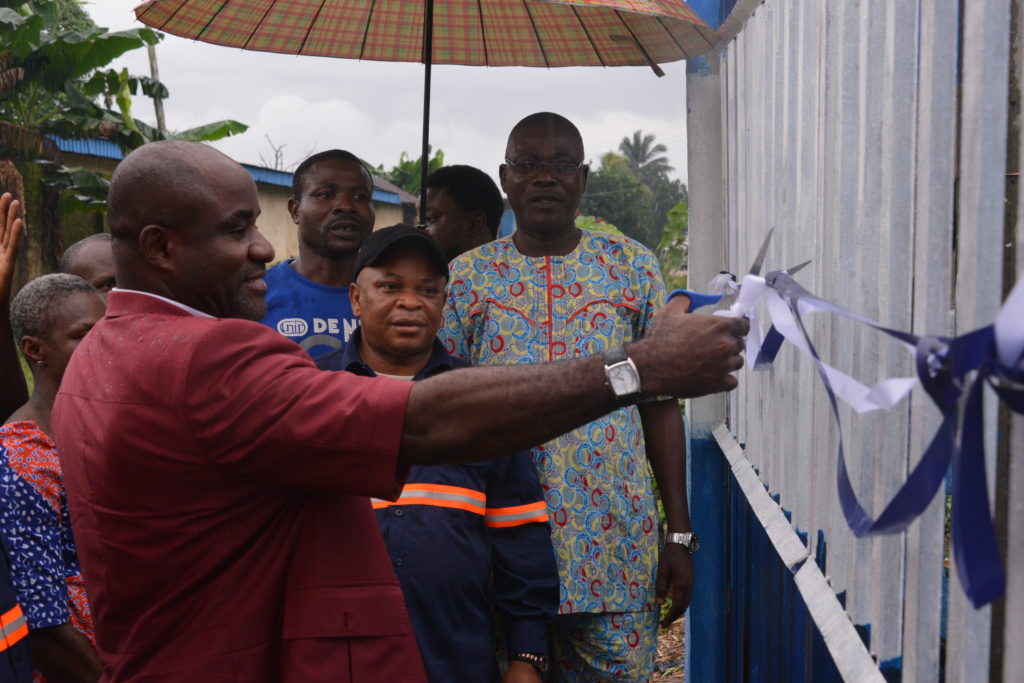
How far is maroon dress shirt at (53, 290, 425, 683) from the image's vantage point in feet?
5.56

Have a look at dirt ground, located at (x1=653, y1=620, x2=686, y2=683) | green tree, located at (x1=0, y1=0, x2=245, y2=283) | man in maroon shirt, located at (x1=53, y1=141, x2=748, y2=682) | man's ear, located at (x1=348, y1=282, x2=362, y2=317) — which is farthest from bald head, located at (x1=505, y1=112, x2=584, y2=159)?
green tree, located at (x1=0, y1=0, x2=245, y2=283)

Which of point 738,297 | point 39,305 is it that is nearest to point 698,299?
point 738,297

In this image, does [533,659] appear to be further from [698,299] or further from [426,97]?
[426,97]

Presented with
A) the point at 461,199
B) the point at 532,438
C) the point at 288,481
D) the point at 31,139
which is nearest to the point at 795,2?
the point at 532,438

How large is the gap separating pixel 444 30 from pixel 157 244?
8.47 feet

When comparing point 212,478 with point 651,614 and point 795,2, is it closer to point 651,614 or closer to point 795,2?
point 795,2

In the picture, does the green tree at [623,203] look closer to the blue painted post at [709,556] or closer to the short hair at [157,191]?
the blue painted post at [709,556]

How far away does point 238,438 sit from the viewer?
5.56 feet

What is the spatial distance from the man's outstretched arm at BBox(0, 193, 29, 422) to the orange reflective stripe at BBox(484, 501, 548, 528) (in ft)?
4.67

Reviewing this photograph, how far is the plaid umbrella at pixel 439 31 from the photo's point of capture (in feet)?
12.2

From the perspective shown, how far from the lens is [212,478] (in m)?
1.78

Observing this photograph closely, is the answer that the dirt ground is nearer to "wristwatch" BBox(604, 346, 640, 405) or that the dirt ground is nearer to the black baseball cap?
the black baseball cap

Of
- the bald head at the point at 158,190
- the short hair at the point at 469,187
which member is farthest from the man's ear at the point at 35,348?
the short hair at the point at 469,187

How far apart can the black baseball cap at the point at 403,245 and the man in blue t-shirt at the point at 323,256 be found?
0.57m
